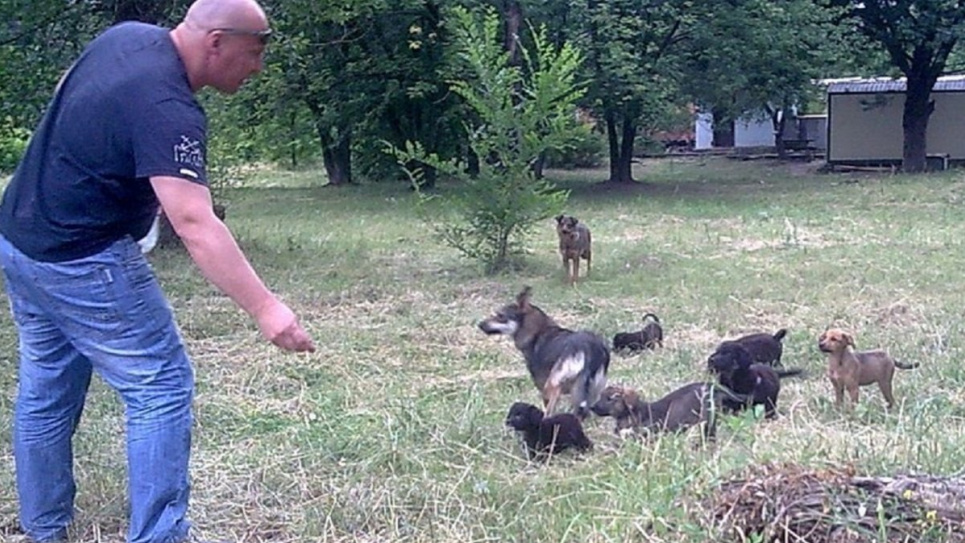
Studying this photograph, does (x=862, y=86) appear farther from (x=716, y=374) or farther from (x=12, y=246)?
(x=12, y=246)

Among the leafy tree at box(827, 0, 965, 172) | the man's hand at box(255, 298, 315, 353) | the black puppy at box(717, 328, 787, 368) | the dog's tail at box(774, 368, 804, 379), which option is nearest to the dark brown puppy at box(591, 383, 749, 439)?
the dog's tail at box(774, 368, 804, 379)

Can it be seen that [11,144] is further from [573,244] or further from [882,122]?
[882,122]

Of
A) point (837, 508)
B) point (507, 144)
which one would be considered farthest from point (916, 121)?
point (837, 508)

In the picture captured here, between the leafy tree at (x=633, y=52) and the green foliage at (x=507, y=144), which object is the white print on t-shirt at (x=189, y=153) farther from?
the leafy tree at (x=633, y=52)

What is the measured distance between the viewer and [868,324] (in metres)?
9.77

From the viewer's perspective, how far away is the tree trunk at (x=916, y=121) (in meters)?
30.6

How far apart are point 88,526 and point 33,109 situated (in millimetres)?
11138

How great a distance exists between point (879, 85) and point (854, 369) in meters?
29.4

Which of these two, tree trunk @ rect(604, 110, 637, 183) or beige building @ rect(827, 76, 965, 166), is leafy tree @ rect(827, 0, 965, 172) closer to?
beige building @ rect(827, 76, 965, 166)

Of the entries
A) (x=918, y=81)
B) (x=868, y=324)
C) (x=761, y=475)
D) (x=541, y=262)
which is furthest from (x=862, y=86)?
(x=761, y=475)

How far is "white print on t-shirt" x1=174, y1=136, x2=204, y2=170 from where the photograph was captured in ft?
13.2

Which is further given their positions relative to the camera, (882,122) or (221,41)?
(882,122)

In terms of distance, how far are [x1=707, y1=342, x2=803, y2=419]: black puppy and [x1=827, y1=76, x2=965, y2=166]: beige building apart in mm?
27597

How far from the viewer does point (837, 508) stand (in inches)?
158
